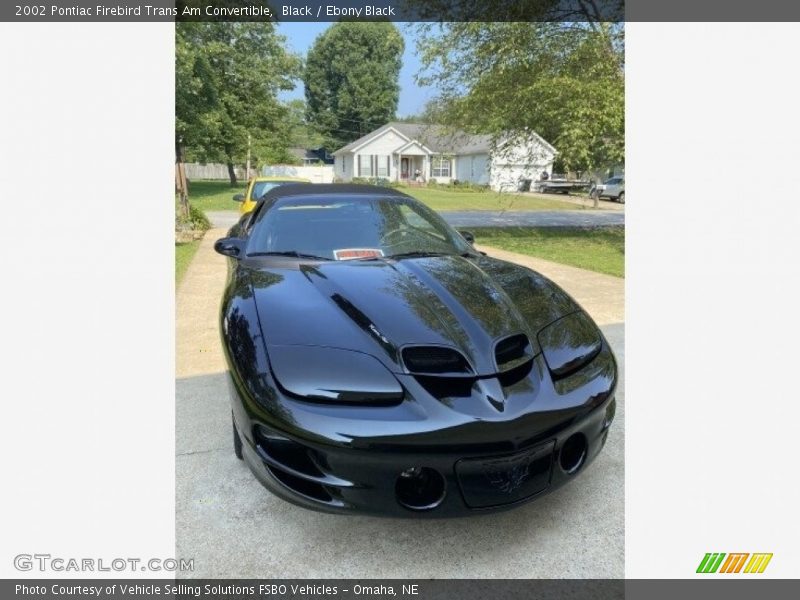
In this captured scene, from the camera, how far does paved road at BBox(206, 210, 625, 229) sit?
16.3 m

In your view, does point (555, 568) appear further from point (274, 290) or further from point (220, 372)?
point (220, 372)

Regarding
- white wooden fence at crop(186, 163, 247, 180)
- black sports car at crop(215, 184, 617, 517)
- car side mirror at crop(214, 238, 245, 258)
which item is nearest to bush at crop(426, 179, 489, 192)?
white wooden fence at crop(186, 163, 247, 180)

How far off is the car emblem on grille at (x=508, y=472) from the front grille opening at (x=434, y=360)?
1.11 feet

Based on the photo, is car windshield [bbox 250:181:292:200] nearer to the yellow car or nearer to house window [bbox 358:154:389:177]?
the yellow car

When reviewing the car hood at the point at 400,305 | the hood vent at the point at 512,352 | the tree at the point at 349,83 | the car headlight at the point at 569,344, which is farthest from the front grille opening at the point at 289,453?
the tree at the point at 349,83

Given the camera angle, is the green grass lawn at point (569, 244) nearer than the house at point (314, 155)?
Yes

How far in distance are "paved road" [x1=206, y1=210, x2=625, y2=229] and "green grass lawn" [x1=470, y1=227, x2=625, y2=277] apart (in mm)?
1583

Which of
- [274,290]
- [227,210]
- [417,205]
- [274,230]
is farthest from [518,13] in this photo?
[227,210]

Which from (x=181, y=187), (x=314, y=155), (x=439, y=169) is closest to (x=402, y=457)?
(x=181, y=187)

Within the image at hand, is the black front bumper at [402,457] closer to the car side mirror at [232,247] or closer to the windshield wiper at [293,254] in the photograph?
the windshield wiper at [293,254]

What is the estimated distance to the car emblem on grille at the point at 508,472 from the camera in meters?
1.71

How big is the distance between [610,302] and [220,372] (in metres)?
4.55

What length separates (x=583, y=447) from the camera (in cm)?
197

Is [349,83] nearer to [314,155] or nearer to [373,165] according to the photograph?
[314,155]
